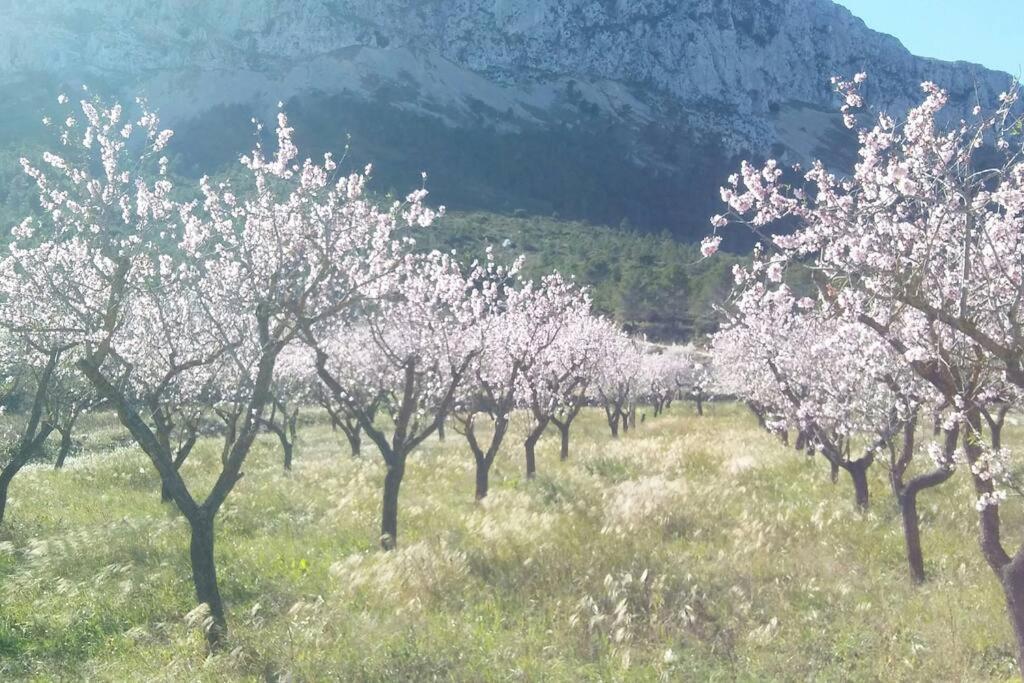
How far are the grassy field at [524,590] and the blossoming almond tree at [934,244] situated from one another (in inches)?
93.6

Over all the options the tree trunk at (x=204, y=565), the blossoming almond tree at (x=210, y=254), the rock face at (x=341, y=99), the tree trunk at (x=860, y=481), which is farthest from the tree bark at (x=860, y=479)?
the rock face at (x=341, y=99)

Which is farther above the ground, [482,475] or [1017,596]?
[1017,596]

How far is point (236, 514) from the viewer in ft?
52.4

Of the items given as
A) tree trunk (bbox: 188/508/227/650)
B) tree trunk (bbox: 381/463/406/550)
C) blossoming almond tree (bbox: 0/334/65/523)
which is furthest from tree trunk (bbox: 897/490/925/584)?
blossoming almond tree (bbox: 0/334/65/523)

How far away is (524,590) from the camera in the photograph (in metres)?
10.3

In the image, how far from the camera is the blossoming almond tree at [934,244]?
218 inches

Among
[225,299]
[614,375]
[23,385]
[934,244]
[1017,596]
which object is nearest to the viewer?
[934,244]

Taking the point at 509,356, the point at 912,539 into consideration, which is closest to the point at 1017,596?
the point at 912,539

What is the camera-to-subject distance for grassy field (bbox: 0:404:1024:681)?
8.07m

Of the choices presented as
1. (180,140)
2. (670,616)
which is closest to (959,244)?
(670,616)

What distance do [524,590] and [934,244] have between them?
20.8 feet

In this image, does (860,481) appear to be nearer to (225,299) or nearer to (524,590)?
(524,590)

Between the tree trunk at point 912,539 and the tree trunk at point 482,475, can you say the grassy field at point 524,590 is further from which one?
the tree trunk at point 482,475

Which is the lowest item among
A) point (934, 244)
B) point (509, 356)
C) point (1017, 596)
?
point (1017, 596)
